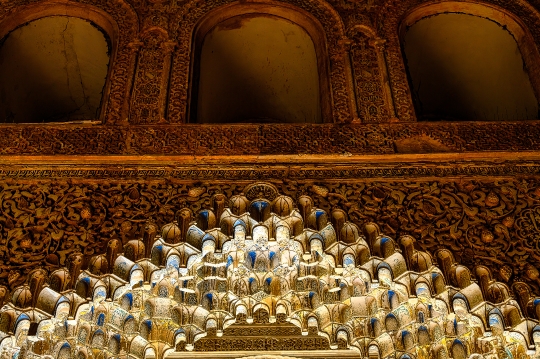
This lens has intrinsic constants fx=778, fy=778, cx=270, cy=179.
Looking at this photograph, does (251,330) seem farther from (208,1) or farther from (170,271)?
(208,1)

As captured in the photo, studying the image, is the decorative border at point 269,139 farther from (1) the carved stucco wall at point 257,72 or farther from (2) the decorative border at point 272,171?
(1) the carved stucco wall at point 257,72

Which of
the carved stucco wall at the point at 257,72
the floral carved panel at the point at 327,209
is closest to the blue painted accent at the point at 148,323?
the floral carved panel at the point at 327,209

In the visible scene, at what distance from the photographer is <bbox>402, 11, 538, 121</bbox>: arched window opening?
6574mm

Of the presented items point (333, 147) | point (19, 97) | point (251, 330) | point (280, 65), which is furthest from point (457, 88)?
point (19, 97)

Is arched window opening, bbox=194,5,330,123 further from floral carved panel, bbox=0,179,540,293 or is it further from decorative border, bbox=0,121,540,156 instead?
floral carved panel, bbox=0,179,540,293

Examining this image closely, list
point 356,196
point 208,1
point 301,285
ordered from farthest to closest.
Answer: point 208,1 < point 301,285 < point 356,196

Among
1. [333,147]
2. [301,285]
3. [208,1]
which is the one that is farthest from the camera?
[208,1]

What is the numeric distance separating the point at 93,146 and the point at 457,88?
11.2 ft

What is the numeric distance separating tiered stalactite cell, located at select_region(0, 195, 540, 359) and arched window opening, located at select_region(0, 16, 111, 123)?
1872 millimetres

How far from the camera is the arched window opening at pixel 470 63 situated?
21.6ft

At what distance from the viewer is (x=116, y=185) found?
5.17 metres

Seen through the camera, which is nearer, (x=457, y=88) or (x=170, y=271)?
(x=170, y=271)

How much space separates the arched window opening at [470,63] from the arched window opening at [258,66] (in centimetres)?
87

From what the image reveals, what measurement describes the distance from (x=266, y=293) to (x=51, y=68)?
9.59ft
